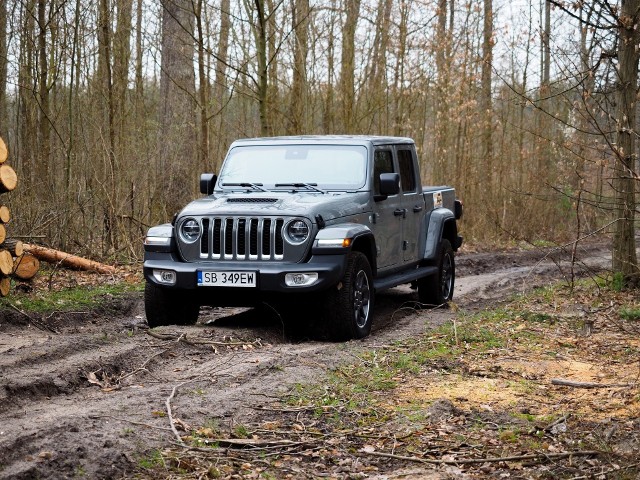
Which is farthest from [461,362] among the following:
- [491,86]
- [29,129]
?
[491,86]

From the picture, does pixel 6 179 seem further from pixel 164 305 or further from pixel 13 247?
pixel 164 305

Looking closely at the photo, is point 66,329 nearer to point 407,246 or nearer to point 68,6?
point 407,246

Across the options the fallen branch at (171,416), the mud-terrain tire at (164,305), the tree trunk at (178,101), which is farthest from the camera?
the tree trunk at (178,101)

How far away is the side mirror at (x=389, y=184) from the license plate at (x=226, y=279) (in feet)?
6.42

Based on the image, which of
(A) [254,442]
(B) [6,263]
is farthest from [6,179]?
(A) [254,442]

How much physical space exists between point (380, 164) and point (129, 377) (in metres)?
4.23

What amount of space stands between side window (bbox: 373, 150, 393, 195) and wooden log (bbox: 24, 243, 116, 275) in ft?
16.4

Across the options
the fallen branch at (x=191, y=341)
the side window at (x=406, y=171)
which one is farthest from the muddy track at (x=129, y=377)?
the side window at (x=406, y=171)

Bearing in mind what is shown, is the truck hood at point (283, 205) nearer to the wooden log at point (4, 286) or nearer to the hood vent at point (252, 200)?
the hood vent at point (252, 200)

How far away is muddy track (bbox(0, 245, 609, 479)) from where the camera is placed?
16.1 feet

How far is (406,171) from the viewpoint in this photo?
428 inches

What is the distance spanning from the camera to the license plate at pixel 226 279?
8.37m

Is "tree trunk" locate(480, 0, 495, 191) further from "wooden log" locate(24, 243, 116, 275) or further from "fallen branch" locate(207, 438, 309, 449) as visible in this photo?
"fallen branch" locate(207, 438, 309, 449)

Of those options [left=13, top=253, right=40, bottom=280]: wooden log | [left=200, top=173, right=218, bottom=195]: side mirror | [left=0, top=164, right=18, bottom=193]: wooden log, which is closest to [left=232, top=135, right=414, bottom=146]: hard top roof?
[left=200, top=173, right=218, bottom=195]: side mirror
